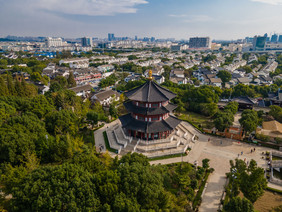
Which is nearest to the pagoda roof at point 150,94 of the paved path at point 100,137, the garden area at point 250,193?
the paved path at point 100,137

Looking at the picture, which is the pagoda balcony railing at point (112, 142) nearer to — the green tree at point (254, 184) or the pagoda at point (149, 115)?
the pagoda at point (149, 115)

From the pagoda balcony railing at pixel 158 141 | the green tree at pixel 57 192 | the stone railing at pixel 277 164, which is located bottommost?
the stone railing at pixel 277 164

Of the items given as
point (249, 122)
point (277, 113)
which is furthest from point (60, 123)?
point (277, 113)

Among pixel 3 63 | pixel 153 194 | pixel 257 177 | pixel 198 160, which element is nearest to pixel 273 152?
pixel 198 160

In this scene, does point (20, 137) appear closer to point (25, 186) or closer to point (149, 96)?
point (25, 186)

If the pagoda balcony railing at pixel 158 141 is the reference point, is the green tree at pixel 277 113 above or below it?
above
